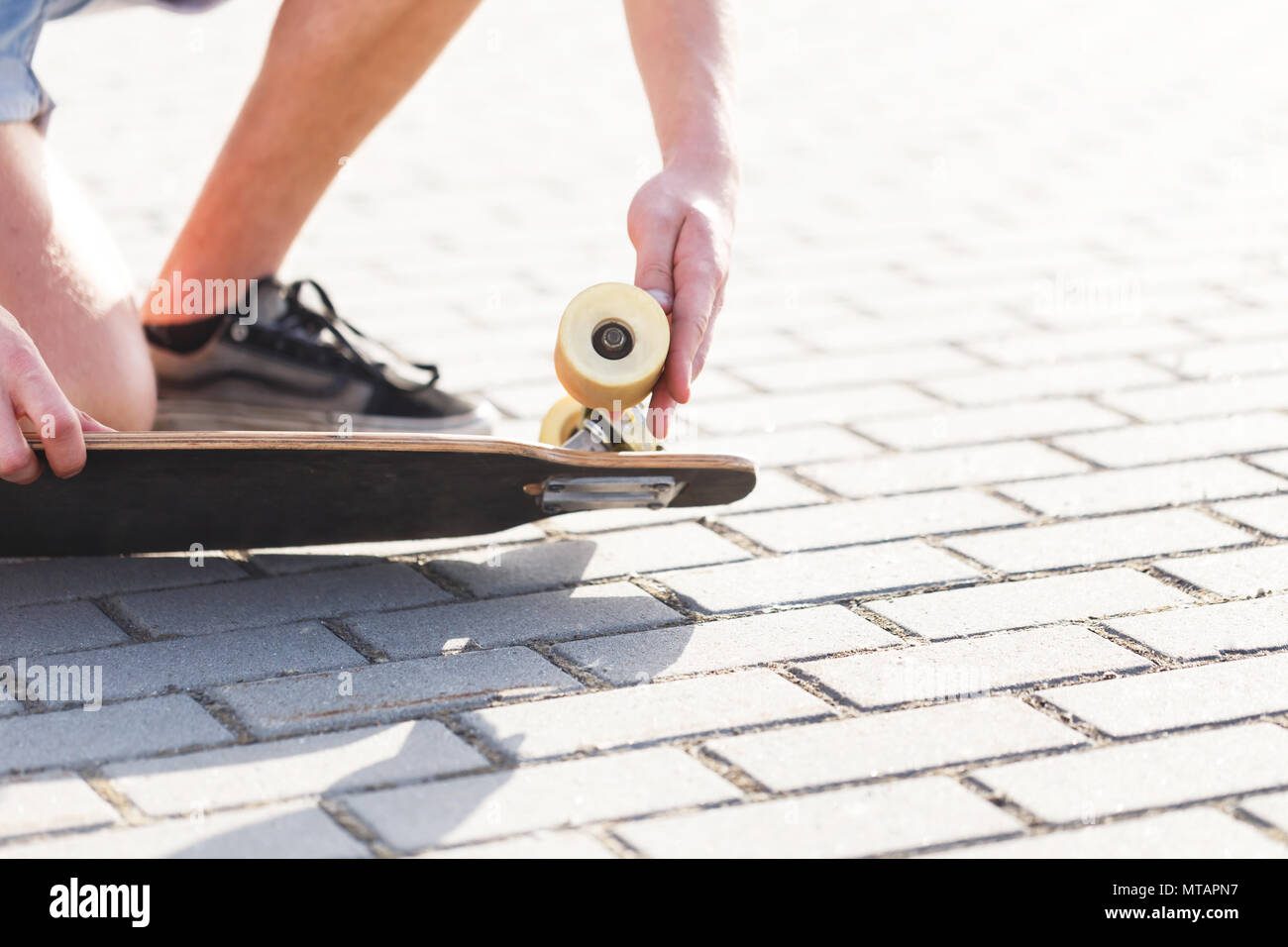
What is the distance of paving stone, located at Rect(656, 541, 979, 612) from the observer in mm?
2262

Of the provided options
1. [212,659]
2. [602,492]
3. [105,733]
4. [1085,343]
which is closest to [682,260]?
[602,492]

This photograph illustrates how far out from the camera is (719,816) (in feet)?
5.60

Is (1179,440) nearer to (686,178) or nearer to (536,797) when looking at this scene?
(686,178)

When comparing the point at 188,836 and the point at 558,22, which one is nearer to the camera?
the point at 188,836

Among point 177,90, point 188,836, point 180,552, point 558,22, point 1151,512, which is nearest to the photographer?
point 188,836

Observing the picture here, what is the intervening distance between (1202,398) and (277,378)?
5.36ft

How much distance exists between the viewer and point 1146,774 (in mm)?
1791

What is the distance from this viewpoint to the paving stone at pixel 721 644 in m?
2.04

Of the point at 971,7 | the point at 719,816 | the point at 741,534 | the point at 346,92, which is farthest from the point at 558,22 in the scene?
the point at 719,816

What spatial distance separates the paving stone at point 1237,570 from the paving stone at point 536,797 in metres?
0.86

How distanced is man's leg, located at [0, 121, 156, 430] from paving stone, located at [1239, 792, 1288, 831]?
1.61m

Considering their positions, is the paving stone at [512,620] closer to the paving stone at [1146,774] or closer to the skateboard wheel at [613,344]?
the skateboard wheel at [613,344]
